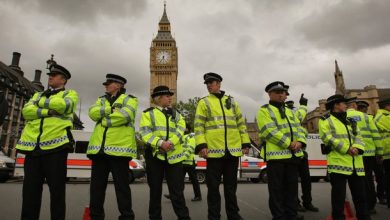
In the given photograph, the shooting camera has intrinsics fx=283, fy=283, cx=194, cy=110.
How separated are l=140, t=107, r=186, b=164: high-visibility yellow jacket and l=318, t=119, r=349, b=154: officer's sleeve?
2.12m

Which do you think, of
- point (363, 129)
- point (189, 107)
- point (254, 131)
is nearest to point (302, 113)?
point (363, 129)

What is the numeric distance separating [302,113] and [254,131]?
133450mm

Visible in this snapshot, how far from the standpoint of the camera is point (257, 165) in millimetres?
14781

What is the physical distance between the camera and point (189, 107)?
46031 millimetres

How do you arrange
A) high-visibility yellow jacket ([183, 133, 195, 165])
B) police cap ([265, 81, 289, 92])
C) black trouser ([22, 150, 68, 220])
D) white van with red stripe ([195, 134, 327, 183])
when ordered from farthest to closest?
white van with red stripe ([195, 134, 327, 183]) < high-visibility yellow jacket ([183, 133, 195, 165]) < police cap ([265, 81, 289, 92]) < black trouser ([22, 150, 68, 220])

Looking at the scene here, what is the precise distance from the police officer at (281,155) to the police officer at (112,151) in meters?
1.92

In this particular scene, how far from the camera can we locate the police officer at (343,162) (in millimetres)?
3916

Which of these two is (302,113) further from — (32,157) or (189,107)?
(189,107)

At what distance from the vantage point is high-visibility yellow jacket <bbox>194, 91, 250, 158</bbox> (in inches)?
158

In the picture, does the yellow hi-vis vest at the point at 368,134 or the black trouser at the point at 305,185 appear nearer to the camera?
the yellow hi-vis vest at the point at 368,134

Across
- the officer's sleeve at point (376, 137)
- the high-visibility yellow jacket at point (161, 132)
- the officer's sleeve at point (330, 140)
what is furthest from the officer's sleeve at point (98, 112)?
the officer's sleeve at point (376, 137)

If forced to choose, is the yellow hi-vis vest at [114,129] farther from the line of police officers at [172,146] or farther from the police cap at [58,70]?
the police cap at [58,70]

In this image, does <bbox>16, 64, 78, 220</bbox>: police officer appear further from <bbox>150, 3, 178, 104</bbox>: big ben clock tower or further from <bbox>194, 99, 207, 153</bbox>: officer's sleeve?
<bbox>150, 3, 178, 104</bbox>: big ben clock tower

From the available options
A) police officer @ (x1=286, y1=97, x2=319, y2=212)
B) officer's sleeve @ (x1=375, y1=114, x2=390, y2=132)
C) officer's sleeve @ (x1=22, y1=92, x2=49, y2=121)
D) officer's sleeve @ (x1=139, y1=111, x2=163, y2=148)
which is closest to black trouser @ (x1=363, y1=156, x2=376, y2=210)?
officer's sleeve @ (x1=375, y1=114, x2=390, y2=132)
